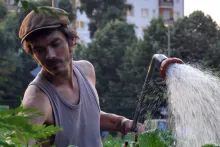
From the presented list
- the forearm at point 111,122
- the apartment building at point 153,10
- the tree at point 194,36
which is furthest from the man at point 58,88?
the apartment building at point 153,10

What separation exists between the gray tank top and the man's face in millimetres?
90

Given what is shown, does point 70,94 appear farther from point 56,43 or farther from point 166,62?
→ point 166,62

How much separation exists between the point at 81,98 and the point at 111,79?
44.0 m

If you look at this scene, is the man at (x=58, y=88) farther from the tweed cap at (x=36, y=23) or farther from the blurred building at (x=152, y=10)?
the blurred building at (x=152, y=10)

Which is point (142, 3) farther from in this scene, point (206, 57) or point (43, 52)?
point (43, 52)

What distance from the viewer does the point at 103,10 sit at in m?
65.8

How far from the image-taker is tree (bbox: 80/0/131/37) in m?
64.1

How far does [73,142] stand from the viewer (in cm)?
324

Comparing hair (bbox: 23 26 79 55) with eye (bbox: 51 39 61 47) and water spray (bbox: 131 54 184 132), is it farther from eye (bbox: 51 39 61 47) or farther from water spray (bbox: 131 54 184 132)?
water spray (bbox: 131 54 184 132)

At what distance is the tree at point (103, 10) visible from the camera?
64062 mm

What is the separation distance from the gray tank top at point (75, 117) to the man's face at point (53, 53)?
0.09 m

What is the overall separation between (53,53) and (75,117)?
0.97 ft

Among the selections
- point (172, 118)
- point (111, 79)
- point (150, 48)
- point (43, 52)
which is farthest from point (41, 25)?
point (111, 79)

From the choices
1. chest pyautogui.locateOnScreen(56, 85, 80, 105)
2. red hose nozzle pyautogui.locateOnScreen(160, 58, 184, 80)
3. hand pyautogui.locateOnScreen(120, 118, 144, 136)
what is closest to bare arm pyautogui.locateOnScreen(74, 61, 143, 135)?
hand pyautogui.locateOnScreen(120, 118, 144, 136)
